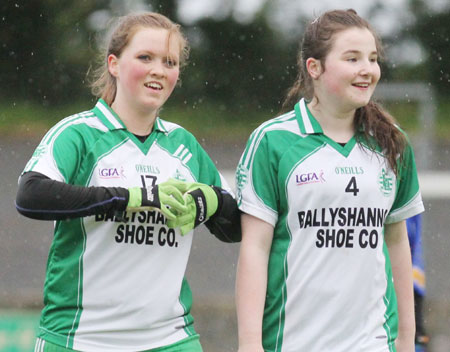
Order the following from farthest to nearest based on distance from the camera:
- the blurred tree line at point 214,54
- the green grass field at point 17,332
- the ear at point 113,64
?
1. the blurred tree line at point 214,54
2. the green grass field at point 17,332
3. the ear at point 113,64

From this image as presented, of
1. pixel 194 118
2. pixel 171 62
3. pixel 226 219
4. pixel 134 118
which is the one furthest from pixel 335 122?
pixel 194 118

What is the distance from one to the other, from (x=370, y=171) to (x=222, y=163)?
12423 mm

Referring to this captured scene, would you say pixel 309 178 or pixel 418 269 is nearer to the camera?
pixel 309 178

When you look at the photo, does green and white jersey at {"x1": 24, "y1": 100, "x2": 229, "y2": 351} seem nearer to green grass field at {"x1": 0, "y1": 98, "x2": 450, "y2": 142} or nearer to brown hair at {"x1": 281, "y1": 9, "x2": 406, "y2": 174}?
brown hair at {"x1": 281, "y1": 9, "x2": 406, "y2": 174}

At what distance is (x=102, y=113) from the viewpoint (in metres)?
3.58

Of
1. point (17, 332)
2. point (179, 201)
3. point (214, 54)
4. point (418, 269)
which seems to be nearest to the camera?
point (179, 201)

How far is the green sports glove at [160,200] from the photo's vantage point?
10.8 feet

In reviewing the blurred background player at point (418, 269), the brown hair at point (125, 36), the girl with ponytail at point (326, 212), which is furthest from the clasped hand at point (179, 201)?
the blurred background player at point (418, 269)

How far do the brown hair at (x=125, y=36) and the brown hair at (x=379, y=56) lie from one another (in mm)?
471

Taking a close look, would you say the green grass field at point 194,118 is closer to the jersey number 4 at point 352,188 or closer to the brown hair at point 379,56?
the brown hair at point 379,56

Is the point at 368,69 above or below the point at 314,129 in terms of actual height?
above

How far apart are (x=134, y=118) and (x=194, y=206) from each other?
0.43 m

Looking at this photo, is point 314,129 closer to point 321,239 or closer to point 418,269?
point 321,239

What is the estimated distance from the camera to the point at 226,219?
3.54 m
